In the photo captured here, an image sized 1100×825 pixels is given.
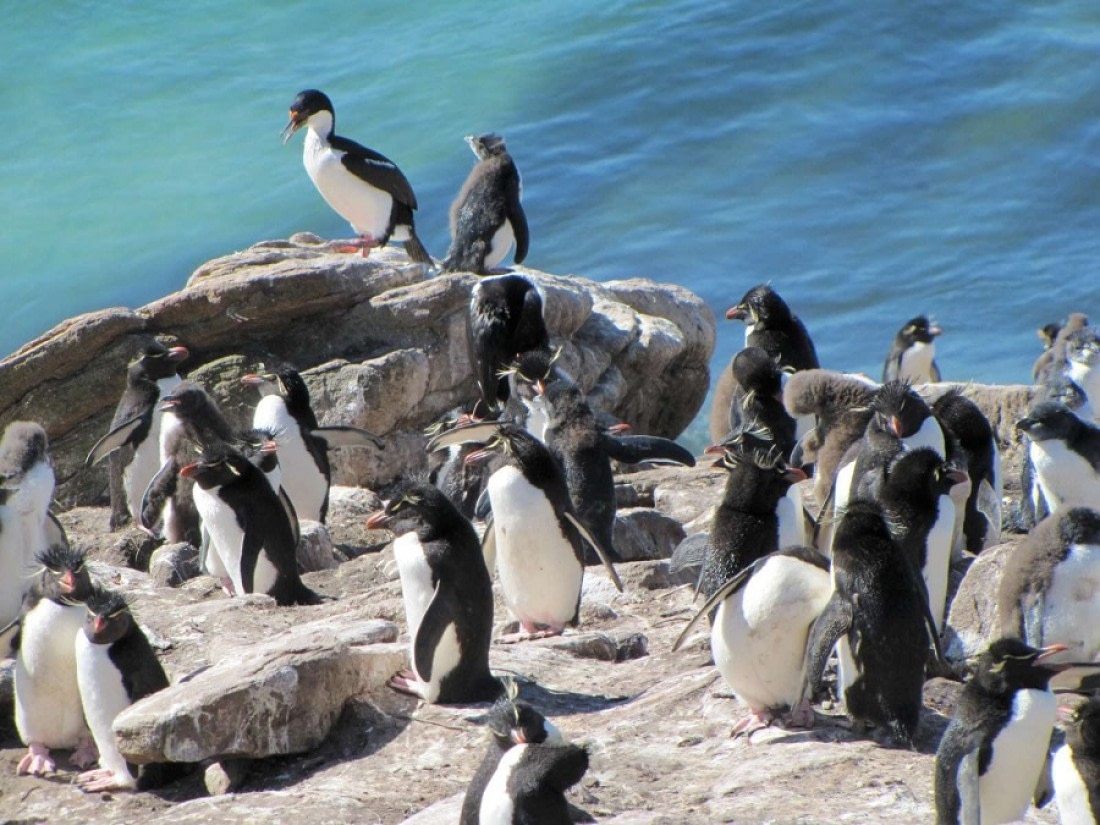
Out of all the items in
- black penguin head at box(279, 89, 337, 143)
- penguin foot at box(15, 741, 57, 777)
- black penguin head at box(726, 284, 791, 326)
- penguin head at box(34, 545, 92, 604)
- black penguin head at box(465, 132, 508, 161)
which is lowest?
penguin foot at box(15, 741, 57, 777)

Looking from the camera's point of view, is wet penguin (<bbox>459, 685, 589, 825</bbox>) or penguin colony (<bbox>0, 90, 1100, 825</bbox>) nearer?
wet penguin (<bbox>459, 685, 589, 825</bbox>)

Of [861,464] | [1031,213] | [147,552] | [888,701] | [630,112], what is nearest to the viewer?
[888,701]

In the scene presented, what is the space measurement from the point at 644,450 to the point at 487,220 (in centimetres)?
353

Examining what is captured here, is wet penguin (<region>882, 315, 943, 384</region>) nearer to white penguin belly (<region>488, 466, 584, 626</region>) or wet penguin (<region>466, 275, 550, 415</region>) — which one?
wet penguin (<region>466, 275, 550, 415</region>)

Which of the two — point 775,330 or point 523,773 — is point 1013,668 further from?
point 775,330

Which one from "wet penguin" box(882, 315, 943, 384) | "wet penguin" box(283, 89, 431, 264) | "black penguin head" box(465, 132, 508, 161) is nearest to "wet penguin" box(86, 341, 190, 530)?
"wet penguin" box(283, 89, 431, 264)

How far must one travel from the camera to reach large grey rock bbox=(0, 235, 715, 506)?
384 inches

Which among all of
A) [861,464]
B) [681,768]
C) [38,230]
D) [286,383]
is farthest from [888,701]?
[38,230]

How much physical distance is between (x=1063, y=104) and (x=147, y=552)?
1764 cm

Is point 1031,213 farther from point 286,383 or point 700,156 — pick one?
point 286,383

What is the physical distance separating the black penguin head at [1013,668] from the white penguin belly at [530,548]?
211cm

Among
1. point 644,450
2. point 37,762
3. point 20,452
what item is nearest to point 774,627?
point 37,762

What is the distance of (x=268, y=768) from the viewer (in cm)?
499

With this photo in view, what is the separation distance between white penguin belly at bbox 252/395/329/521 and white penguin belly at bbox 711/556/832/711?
4.28m
